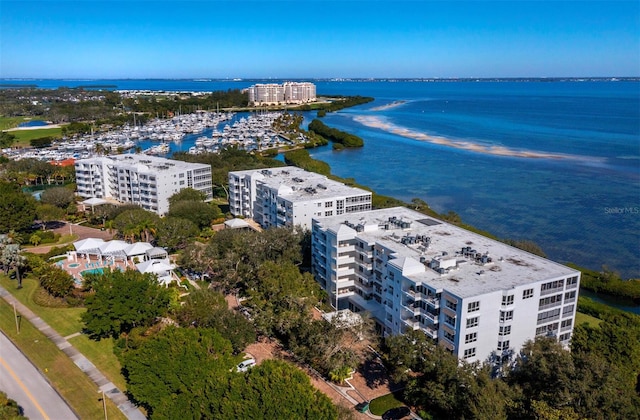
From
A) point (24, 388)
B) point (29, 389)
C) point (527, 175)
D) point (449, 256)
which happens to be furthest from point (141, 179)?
point (527, 175)

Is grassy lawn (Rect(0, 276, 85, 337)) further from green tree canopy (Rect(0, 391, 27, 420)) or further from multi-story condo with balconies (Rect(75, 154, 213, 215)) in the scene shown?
multi-story condo with balconies (Rect(75, 154, 213, 215))

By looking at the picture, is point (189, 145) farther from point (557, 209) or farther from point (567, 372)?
point (567, 372)

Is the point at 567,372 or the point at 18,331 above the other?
the point at 567,372

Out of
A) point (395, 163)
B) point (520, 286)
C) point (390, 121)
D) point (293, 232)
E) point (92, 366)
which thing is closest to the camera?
point (520, 286)

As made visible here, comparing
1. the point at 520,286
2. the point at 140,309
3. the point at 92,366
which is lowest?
the point at 92,366

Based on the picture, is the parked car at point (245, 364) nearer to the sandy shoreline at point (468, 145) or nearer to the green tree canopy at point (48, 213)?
the green tree canopy at point (48, 213)

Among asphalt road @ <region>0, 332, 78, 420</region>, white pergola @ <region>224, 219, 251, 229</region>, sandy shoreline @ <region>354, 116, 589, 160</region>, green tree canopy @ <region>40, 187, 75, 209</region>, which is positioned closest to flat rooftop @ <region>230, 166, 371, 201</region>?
white pergola @ <region>224, 219, 251, 229</region>

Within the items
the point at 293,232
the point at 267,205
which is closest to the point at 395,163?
the point at 267,205

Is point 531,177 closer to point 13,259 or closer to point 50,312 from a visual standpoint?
point 50,312
